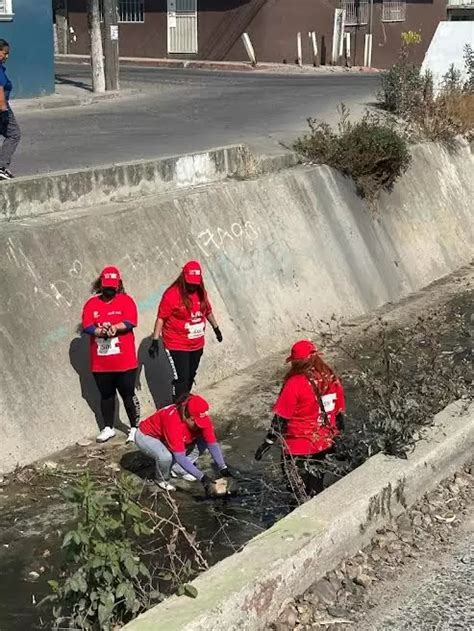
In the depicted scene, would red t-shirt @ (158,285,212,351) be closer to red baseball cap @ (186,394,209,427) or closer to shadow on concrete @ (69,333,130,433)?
shadow on concrete @ (69,333,130,433)

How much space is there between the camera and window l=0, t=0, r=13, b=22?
2039 centimetres

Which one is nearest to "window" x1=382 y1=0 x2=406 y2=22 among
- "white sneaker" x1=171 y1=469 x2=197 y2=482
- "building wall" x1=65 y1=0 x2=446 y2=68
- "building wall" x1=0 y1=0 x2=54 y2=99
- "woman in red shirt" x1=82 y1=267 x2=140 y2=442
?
"building wall" x1=65 y1=0 x2=446 y2=68

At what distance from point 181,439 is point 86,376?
1.84 metres

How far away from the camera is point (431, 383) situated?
7.03 metres

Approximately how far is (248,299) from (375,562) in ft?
18.9

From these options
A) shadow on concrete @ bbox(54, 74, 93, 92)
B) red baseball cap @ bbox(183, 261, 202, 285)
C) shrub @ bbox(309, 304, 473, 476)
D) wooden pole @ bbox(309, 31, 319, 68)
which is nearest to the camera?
shrub @ bbox(309, 304, 473, 476)

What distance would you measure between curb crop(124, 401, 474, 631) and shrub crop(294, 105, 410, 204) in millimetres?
7705

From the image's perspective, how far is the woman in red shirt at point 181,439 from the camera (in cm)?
709

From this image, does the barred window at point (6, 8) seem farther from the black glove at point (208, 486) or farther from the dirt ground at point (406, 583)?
the dirt ground at point (406, 583)

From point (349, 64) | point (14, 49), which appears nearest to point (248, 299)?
point (14, 49)

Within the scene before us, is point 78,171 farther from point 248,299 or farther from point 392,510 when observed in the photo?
point 392,510

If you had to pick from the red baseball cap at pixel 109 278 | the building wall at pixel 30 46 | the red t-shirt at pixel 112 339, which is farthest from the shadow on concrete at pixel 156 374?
the building wall at pixel 30 46

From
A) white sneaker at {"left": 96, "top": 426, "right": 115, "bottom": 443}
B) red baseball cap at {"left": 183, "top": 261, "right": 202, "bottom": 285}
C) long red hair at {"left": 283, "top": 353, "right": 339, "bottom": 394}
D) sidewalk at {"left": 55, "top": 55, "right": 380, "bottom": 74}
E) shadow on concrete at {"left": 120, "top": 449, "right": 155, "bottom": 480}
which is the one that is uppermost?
sidewalk at {"left": 55, "top": 55, "right": 380, "bottom": 74}

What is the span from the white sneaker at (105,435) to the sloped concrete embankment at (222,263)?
15 cm
